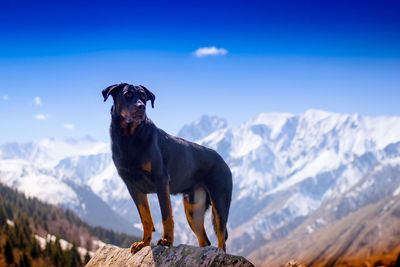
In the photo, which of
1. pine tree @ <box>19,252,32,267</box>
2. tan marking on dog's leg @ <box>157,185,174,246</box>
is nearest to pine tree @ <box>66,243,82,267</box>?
pine tree @ <box>19,252,32,267</box>

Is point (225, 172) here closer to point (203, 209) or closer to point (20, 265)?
point (203, 209)

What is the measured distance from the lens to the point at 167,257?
9953mm

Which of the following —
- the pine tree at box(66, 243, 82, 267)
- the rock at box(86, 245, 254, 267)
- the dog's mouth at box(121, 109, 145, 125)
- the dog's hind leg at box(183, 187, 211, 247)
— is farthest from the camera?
the pine tree at box(66, 243, 82, 267)

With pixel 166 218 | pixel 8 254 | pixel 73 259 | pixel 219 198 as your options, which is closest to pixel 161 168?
pixel 166 218

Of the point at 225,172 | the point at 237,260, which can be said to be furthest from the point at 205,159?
the point at 237,260

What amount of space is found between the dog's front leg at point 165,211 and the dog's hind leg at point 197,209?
1823mm

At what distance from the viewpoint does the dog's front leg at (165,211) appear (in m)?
10.6

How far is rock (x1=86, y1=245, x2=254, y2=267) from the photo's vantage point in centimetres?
853

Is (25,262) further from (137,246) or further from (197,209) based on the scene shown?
(137,246)

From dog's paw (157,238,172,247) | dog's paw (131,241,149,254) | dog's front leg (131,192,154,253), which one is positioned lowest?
dog's paw (131,241,149,254)

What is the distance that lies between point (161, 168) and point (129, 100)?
5.17 ft

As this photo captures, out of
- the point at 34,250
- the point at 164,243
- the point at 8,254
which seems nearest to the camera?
the point at 164,243

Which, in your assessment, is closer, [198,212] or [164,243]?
[164,243]

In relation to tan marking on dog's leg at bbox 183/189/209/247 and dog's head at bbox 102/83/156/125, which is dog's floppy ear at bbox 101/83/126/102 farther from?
tan marking on dog's leg at bbox 183/189/209/247
